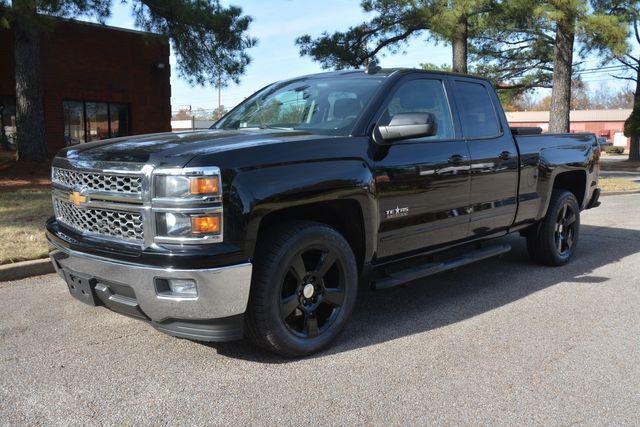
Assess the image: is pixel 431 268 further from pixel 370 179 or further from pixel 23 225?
pixel 23 225

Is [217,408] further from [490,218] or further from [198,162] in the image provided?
[490,218]

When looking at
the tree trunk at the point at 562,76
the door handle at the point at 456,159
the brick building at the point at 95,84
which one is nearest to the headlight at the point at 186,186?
the door handle at the point at 456,159

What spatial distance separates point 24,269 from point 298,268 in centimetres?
348

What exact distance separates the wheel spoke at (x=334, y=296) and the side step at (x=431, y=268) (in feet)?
1.18

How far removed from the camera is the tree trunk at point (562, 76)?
17.9m

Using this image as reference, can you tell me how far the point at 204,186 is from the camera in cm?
324

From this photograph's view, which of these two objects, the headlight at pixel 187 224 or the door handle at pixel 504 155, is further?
the door handle at pixel 504 155

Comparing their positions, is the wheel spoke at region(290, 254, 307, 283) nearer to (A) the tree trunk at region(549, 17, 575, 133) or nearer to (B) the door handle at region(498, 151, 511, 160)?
(B) the door handle at region(498, 151, 511, 160)

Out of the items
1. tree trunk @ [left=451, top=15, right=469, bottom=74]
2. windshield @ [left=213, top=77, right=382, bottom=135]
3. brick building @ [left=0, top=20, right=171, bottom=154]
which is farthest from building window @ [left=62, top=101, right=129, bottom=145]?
windshield @ [left=213, top=77, right=382, bottom=135]

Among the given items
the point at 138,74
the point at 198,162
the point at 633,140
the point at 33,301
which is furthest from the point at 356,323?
the point at 633,140

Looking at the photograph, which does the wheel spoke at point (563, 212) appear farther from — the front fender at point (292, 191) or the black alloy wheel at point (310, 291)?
the black alloy wheel at point (310, 291)

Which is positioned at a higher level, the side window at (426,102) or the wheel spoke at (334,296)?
the side window at (426,102)

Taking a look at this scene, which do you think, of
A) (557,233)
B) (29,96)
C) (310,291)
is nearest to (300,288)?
(310,291)

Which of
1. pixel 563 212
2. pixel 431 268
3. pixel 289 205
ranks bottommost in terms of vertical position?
pixel 431 268
